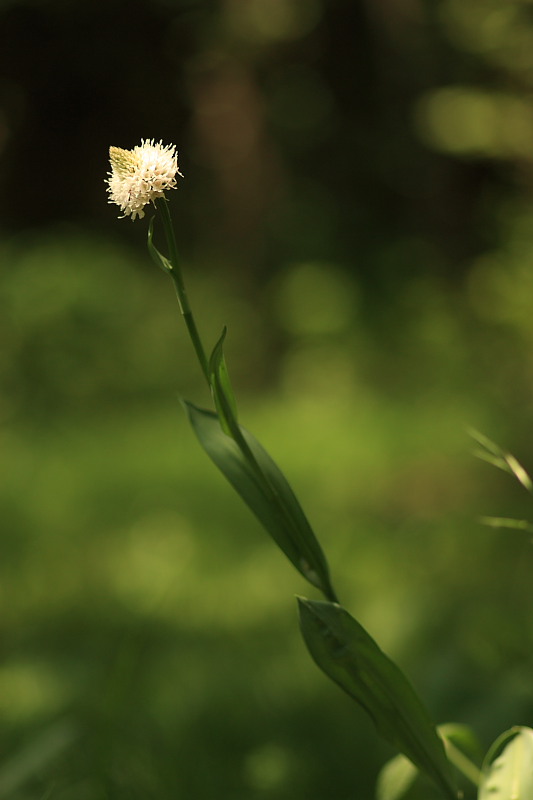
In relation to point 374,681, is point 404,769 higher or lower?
lower

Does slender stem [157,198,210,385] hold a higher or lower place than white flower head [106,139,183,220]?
lower

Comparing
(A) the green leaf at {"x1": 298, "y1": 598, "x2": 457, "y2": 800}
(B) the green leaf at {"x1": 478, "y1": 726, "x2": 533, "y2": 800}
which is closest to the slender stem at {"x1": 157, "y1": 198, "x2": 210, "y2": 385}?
(A) the green leaf at {"x1": 298, "y1": 598, "x2": 457, "y2": 800}

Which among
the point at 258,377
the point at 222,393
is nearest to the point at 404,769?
the point at 222,393

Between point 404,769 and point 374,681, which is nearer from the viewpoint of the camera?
point 374,681

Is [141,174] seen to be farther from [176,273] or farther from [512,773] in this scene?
[512,773]

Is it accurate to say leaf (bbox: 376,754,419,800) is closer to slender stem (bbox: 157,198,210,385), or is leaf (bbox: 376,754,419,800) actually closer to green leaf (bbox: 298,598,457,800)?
green leaf (bbox: 298,598,457,800)

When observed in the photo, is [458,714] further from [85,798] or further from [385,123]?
[385,123]
